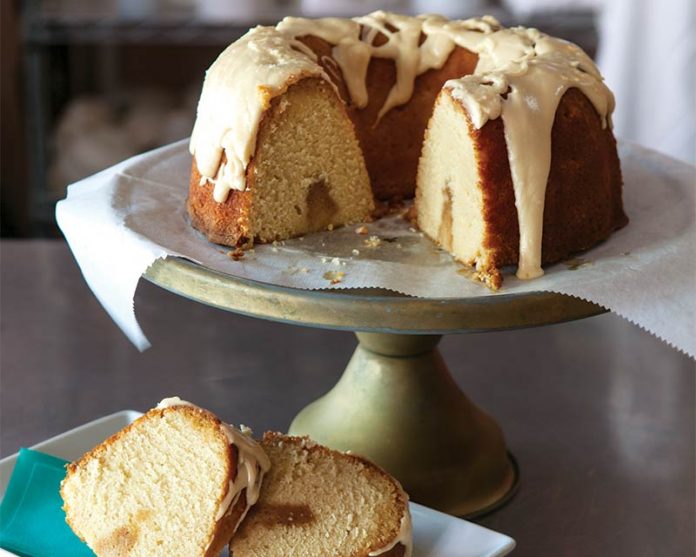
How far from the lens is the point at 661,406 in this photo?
147 cm

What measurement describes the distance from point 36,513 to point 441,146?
0.57 metres

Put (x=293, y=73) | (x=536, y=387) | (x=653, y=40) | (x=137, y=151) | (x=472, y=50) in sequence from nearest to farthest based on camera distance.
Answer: (x=293, y=73), (x=472, y=50), (x=536, y=387), (x=653, y=40), (x=137, y=151)

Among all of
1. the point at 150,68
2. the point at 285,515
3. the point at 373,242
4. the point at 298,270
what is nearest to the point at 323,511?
the point at 285,515

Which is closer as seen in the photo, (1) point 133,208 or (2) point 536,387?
(1) point 133,208

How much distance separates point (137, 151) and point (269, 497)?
192 centimetres

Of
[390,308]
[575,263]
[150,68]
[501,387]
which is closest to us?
[390,308]

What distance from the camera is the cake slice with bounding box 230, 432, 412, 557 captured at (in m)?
0.99

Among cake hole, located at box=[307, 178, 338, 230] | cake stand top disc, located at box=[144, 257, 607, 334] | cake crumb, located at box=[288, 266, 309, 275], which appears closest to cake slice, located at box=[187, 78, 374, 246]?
cake hole, located at box=[307, 178, 338, 230]

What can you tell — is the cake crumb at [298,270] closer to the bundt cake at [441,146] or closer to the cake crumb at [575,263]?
the bundt cake at [441,146]

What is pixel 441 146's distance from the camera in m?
1.28

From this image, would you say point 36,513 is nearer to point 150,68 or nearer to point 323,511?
point 323,511

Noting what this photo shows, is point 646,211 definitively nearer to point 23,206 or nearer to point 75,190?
point 75,190

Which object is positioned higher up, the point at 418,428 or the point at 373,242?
the point at 373,242

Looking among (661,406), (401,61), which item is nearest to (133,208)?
(401,61)
